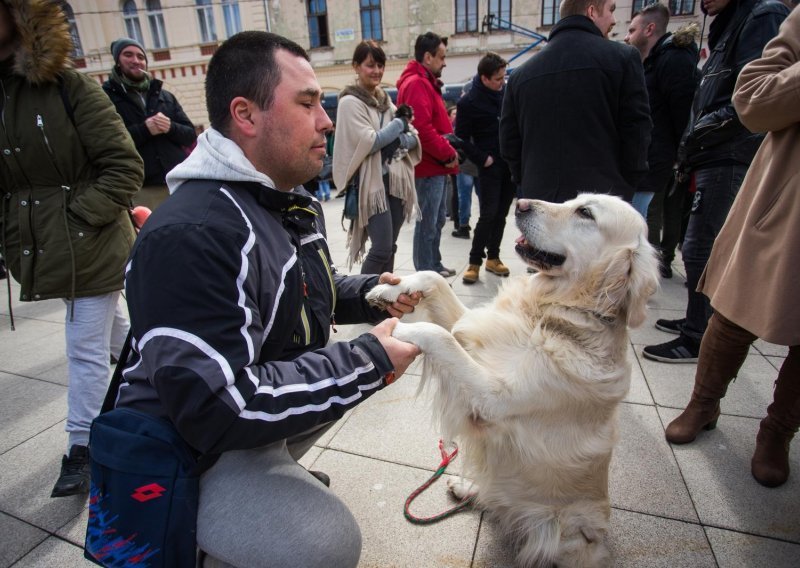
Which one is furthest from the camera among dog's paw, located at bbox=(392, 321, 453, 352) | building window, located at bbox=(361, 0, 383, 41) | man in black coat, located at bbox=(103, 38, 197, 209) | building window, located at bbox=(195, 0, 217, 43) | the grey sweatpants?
building window, located at bbox=(361, 0, 383, 41)

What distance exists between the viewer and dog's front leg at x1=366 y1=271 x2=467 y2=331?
1.91 meters

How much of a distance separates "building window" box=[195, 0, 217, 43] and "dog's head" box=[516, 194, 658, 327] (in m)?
25.1

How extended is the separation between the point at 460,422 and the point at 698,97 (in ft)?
9.60

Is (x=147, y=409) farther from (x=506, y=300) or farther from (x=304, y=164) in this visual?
(x=506, y=300)

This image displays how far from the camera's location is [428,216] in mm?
4711

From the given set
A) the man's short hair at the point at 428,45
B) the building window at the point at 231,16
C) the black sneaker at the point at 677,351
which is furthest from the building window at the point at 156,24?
the black sneaker at the point at 677,351

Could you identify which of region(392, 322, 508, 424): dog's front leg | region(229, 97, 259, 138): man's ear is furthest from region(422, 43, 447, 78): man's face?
region(392, 322, 508, 424): dog's front leg

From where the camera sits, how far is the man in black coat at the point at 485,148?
4836 mm

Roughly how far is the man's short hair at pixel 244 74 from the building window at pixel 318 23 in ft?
80.0

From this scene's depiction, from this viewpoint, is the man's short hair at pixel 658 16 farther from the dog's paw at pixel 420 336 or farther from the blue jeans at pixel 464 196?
the dog's paw at pixel 420 336

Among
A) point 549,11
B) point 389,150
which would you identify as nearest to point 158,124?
point 389,150

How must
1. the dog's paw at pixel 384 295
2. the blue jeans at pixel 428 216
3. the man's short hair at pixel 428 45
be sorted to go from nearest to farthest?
the dog's paw at pixel 384 295, the man's short hair at pixel 428 45, the blue jeans at pixel 428 216

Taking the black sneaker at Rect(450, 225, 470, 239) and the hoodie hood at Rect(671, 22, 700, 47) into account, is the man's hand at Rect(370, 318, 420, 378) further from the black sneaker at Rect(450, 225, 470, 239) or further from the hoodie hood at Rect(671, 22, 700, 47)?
the black sneaker at Rect(450, 225, 470, 239)

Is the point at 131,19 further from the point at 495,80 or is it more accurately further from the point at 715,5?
the point at 715,5
